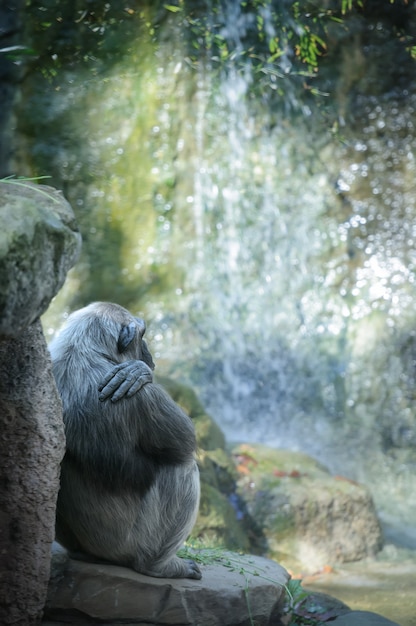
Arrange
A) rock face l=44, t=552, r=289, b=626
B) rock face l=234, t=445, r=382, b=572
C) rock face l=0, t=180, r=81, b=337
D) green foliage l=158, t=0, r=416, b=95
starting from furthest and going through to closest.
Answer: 1. green foliage l=158, t=0, r=416, b=95
2. rock face l=234, t=445, r=382, b=572
3. rock face l=44, t=552, r=289, b=626
4. rock face l=0, t=180, r=81, b=337

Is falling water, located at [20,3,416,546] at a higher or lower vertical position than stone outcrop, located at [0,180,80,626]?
lower

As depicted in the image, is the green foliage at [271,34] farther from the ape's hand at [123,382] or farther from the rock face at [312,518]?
the ape's hand at [123,382]

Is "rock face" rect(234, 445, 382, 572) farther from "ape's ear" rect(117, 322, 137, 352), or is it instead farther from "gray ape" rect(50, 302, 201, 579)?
"ape's ear" rect(117, 322, 137, 352)

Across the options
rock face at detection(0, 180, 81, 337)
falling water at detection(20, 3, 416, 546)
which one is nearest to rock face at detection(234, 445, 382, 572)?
falling water at detection(20, 3, 416, 546)

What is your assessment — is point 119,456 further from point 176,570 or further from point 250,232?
point 250,232

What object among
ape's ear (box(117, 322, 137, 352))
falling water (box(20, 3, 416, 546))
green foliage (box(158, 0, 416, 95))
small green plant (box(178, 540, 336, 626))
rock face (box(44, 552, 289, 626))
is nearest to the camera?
rock face (box(44, 552, 289, 626))

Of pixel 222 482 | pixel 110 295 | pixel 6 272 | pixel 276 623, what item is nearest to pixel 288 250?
pixel 110 295

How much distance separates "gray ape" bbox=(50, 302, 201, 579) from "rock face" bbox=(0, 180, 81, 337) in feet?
3.72

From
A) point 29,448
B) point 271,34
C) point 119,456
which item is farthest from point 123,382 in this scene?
point 271,34

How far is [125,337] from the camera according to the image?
4348mm

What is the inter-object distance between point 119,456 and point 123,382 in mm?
383

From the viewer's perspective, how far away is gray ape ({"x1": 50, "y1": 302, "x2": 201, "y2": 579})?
4.03m

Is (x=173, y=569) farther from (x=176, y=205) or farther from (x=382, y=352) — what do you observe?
(x=176, y=205)

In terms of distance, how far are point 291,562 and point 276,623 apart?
3.02m
